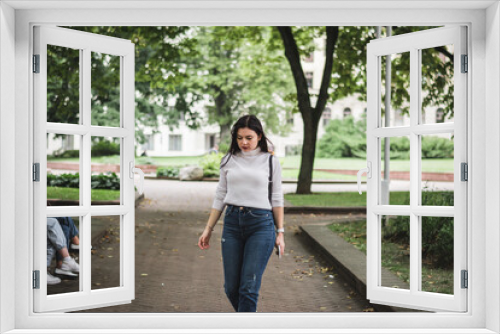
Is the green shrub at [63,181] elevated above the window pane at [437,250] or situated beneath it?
elevated above

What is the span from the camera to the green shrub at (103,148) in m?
31.6

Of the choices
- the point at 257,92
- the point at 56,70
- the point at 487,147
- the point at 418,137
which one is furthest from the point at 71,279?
the point at 257,92

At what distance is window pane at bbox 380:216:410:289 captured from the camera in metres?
6.13

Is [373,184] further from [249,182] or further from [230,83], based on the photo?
[230,83]

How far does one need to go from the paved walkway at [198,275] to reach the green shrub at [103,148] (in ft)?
65.9

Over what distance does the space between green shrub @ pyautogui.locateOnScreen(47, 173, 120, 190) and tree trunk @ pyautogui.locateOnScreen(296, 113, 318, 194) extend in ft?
17.1

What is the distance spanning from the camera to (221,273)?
7770 millimetres

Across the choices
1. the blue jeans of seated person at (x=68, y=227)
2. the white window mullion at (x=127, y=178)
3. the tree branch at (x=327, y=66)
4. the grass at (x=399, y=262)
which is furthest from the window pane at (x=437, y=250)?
the tree branch at (x=327, y=66)

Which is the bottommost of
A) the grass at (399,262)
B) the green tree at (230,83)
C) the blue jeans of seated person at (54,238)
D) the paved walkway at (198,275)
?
the paved walkway at (198,275)

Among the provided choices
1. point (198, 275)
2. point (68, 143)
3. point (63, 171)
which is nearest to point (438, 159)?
point (63, 171)

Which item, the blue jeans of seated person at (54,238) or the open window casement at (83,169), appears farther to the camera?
the blue jeans of seated person at (54,238)

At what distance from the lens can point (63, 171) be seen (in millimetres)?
26594

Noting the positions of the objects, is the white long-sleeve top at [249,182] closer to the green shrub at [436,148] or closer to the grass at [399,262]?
the grass at [399,262]

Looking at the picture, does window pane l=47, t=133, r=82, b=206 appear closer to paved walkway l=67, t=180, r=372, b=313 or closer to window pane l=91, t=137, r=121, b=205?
window pane l=91, t=137, r=121, b=205
